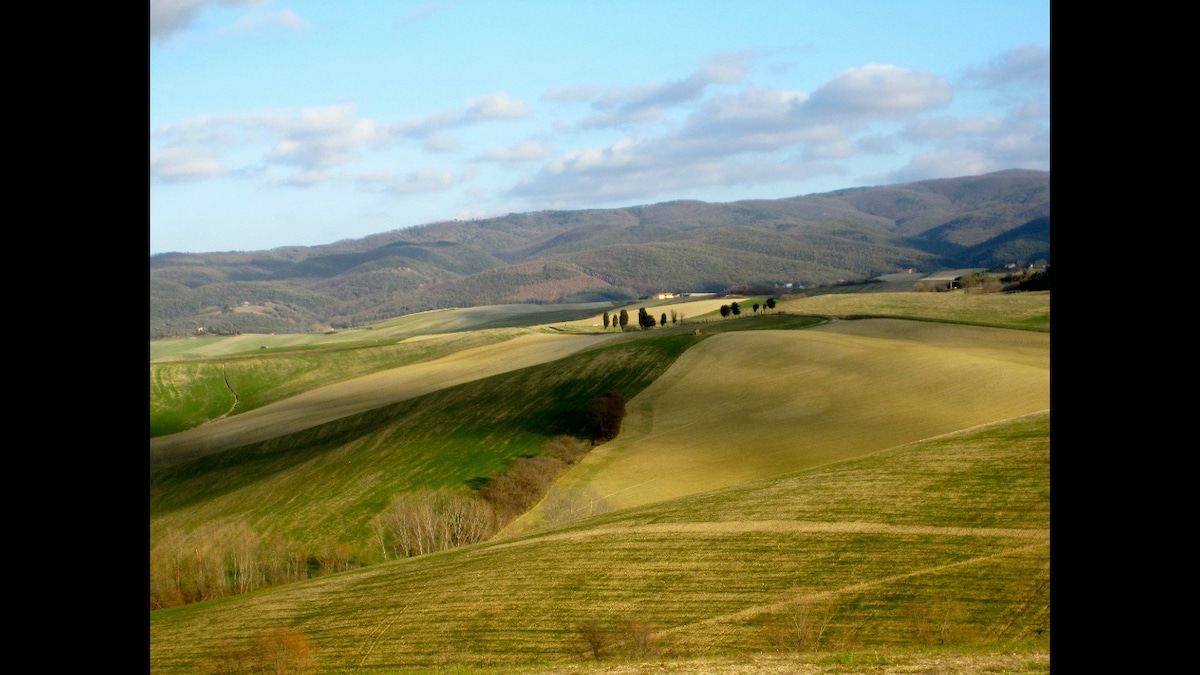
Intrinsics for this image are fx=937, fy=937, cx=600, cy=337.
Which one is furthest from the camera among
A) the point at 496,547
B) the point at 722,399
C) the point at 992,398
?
the point at 722,399

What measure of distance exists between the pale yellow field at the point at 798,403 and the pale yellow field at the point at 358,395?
23453 millimetres

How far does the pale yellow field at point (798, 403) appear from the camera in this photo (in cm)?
5028

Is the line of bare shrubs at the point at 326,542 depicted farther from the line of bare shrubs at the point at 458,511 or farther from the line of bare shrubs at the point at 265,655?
the line of bare shrubs at the point at 265,655

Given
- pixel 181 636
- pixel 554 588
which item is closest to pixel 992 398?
pixel 554 588

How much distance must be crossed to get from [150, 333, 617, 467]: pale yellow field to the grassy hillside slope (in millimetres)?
43133

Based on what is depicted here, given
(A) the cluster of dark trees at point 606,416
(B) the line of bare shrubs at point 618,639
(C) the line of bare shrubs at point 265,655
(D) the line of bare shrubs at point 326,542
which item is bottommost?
(D) the line of bare shrubs at point 326,542

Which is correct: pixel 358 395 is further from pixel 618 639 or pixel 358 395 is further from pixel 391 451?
pixel 618 639

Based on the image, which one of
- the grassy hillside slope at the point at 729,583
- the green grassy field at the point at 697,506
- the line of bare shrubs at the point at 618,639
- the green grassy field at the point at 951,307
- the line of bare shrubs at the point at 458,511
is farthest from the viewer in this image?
the green grassy field at the point at 951,307

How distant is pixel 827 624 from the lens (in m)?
24.9

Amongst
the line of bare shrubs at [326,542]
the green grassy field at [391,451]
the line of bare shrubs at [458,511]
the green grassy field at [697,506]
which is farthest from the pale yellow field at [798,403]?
the green grassy field at [391,451]

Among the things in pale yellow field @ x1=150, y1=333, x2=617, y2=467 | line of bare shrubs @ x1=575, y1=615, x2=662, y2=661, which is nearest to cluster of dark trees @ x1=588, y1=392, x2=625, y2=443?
pale yellow field @ x1=150, y1=333, x2=617, y2=467

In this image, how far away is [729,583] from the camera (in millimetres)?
28406
